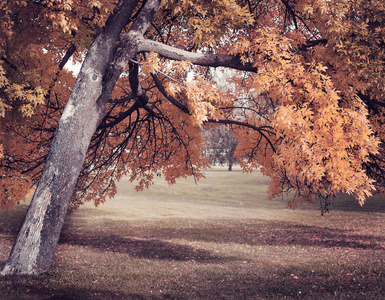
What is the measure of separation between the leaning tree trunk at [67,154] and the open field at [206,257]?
498mm

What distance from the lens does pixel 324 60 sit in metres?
7.55

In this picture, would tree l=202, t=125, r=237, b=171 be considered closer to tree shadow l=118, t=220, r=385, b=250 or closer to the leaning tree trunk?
tree shadow l=118, t=220, r=385, b=250

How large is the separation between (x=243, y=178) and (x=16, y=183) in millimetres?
41513

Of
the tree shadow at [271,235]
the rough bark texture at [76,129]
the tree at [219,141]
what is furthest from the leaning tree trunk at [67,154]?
the tree at [219,141]

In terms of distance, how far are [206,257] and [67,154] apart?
5.48m

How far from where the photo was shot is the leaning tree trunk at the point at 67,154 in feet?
22.7

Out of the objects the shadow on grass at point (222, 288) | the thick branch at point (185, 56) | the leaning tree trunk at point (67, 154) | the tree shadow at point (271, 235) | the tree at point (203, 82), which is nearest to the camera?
the shadow on grass at point (222, 288)

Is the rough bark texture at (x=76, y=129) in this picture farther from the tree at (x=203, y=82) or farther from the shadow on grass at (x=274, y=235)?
the shadow on grass at (x=274, y=235)

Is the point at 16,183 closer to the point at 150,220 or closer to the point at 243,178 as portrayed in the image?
the point at 150,220

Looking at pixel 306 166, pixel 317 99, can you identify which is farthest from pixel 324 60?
pixel 306 166

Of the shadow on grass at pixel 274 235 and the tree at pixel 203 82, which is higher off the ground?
the tree at pixel 203 82

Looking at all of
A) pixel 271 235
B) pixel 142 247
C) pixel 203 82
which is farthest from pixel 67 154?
pixel 271 235

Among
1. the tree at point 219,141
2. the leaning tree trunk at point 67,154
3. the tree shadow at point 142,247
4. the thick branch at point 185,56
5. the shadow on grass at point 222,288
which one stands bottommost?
the tree shadow at point 142,247

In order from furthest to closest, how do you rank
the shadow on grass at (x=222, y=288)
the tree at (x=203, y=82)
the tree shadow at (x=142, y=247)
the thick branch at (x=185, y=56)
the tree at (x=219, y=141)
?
the tree at (x=219, y=141)
the tree shadow at (x=142, y=247)
the thick branch at (x=185, y=56)
the tree at (x=203, y=82)
the shadow on grass at (x=222, y=288)
